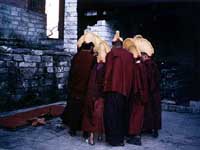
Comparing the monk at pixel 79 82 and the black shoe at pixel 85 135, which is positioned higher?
the monk at pixel 79 82

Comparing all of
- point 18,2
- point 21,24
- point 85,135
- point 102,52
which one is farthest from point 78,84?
point 18,2

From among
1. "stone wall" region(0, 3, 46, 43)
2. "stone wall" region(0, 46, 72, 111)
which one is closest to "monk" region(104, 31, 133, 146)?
"stone wall" region(0, 46, 72, 111)

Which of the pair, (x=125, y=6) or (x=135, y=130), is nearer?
(x=135, y=130)

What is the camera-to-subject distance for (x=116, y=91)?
6047 millimetres

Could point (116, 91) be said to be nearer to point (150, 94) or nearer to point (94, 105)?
point (94, 105)

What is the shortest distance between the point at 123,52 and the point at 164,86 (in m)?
4.63

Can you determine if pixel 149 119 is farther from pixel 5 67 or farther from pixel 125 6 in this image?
pixel 125 6

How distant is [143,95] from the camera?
6.33m

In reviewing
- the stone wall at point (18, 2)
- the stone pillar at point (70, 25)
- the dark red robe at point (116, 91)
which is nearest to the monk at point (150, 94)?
the dark red robe at point (116, 91)

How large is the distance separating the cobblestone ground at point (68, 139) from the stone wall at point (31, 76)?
1.37 metres

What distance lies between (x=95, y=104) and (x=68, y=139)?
876 millimetres

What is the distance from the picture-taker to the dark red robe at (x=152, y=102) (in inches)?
260

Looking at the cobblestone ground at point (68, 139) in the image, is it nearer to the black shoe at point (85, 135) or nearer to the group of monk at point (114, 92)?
the black shoe at point (85, 135)

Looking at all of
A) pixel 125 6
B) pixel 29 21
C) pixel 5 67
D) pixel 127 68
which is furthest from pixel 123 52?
pixel 29 21
